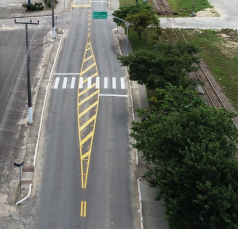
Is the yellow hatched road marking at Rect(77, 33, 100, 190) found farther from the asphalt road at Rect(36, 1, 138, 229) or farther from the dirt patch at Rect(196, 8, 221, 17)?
the dirt patch at Rect(196, 8, 221, 17)

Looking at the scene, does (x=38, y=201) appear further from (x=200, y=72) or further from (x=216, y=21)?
(x=216, y=21)

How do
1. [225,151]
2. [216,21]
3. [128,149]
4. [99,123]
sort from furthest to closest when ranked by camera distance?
[216,21] < [99,123] < [128,149] < [225,151]

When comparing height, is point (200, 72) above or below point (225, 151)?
below

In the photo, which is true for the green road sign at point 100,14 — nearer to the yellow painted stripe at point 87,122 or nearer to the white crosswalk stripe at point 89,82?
the white crosswalk stripe at point 89,82

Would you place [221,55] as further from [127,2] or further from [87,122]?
[127,2]

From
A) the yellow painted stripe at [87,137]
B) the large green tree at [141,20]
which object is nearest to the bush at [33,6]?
the large green tree at [141,20]

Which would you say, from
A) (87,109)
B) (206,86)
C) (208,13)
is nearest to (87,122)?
(87,109)

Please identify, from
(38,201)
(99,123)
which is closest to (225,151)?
(38,201)
